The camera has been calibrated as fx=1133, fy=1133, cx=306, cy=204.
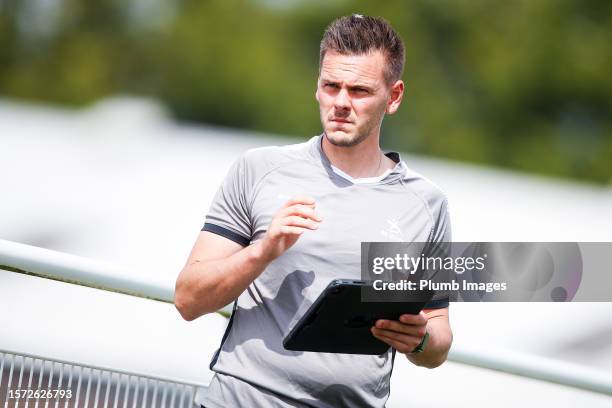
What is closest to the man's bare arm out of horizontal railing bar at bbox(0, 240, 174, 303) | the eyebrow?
horizontal railing bar at bbox(0, 240, 174, 303)

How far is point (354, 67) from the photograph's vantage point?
295 centimetres

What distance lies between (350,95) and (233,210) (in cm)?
42

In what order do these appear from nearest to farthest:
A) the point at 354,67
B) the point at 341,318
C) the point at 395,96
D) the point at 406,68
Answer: the point at 341,318
the point at 354,67
the point at 395,96
the point at 406,68

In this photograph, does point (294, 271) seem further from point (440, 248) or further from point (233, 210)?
point (440, 248)

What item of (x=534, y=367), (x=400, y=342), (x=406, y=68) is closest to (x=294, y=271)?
(x=400, y=342)

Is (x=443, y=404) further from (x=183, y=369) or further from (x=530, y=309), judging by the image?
(x=530, y=309)

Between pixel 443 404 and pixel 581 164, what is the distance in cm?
2182

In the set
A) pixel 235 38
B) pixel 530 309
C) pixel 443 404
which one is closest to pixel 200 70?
pixel 235 38

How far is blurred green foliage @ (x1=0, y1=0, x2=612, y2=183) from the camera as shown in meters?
25.0

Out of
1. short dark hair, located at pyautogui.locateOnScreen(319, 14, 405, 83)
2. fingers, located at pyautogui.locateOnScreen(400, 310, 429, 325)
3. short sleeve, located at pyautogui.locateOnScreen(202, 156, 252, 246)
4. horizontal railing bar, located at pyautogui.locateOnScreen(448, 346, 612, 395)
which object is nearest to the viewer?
fingers, located at pyautogui.locateOnScreen(400, 310, 429, 325)

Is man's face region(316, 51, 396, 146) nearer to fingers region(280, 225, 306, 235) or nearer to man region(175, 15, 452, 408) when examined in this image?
man region(175, 15, 452, 408)

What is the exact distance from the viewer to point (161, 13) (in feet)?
93.2

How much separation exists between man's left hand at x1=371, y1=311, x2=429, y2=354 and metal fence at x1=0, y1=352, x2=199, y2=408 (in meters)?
0.71

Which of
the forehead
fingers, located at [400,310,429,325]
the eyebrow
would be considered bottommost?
fingers, located at [400,310,429,325]
